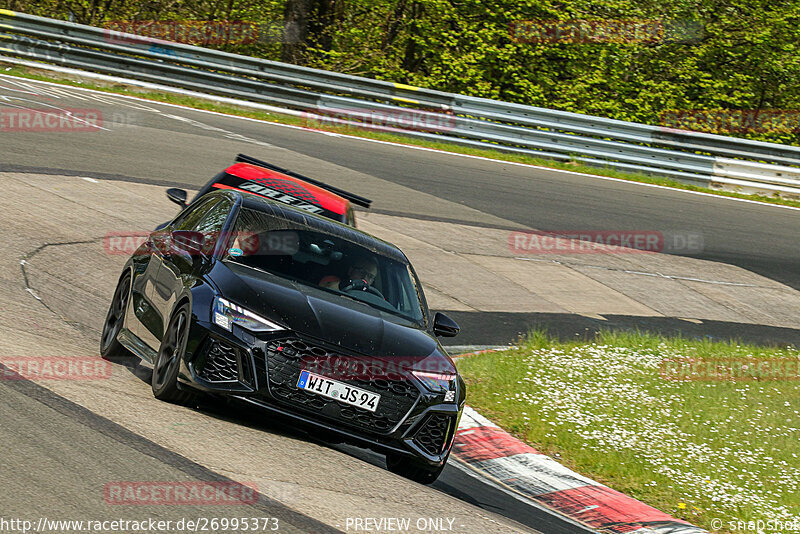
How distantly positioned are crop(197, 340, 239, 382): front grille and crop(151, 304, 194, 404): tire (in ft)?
0.65

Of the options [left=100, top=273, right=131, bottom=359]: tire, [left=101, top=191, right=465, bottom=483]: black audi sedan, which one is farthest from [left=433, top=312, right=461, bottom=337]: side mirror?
[left=100, top=273, right=131, bottom=359]: tire

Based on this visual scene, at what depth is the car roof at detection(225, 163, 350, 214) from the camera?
10.5m

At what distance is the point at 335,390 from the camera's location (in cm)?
600

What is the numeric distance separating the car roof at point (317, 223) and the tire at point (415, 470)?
1.67 metres

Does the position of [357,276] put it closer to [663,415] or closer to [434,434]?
[434,434]

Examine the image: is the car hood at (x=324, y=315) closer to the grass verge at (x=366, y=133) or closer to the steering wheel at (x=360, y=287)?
the steering wheel at (x=360, y=287)

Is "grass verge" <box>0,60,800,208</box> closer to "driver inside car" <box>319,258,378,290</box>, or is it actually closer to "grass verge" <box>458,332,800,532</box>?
"grass verge" <box>458,332,800,532</box>

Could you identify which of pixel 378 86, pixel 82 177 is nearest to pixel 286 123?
pixel 378 86

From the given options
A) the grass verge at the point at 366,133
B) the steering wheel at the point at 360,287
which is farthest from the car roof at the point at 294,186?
the grass verge at the point at 366,133

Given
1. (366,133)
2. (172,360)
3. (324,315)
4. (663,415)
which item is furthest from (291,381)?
(366,133)

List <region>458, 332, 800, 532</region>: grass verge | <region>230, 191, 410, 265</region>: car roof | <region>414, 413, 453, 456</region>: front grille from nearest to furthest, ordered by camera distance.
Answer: <region>414, 413, 453, 456</region>: front grille, <region>458, 332, 800, 532</region>: grass verge, <region>230, 191, 410, 265</region>: car roof

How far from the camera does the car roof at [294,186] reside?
10500 mm

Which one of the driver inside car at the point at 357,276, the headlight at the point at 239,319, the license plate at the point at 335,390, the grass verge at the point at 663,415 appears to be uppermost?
the driver inside car at the point at 357,276

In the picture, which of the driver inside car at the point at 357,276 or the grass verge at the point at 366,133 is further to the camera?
the grass verge at the point at 366,133
